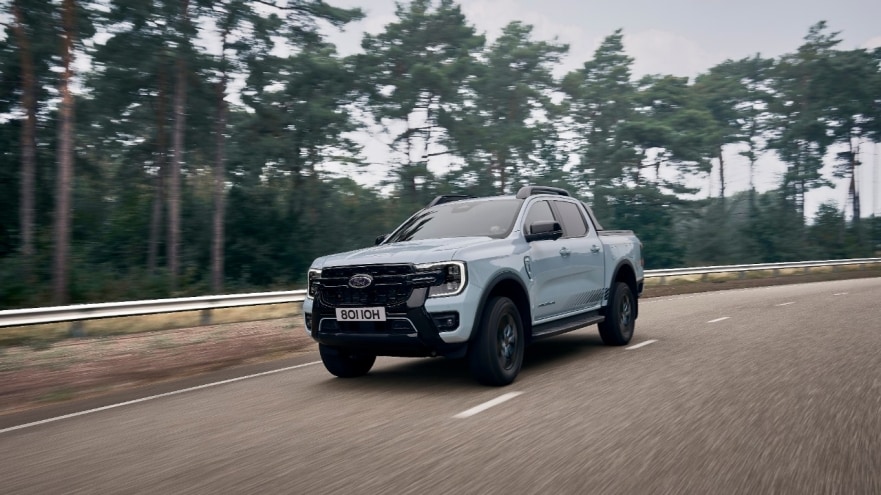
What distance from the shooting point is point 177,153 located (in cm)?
2717

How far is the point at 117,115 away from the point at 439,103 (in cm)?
1526

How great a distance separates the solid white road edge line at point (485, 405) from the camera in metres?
6.04

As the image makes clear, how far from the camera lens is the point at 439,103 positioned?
3741 centimetres

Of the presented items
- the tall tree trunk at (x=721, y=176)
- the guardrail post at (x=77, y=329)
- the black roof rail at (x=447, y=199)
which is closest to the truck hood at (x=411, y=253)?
the black roof rail at (x=447, y=199)

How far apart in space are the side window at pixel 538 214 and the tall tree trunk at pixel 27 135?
18477 mm

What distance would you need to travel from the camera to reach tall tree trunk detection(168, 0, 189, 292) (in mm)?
26280

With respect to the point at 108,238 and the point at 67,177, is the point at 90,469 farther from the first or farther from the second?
the point at 108,238

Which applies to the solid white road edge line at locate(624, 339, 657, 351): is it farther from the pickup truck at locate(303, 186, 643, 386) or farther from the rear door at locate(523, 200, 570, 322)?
the rear door at locate(523, 200, 570, 322)

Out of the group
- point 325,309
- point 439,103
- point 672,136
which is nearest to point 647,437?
point 325,309

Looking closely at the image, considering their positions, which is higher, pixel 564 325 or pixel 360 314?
pixel 360 314

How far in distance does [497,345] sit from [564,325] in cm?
155

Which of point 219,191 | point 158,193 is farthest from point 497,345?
point 158,193

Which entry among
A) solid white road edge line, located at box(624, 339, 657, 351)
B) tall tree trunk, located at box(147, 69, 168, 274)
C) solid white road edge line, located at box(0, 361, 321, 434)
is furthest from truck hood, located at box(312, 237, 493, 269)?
tall tree trunk, located at box(147, 69, 168, 274)

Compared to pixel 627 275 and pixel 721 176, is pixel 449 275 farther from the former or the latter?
pixel 721 176
